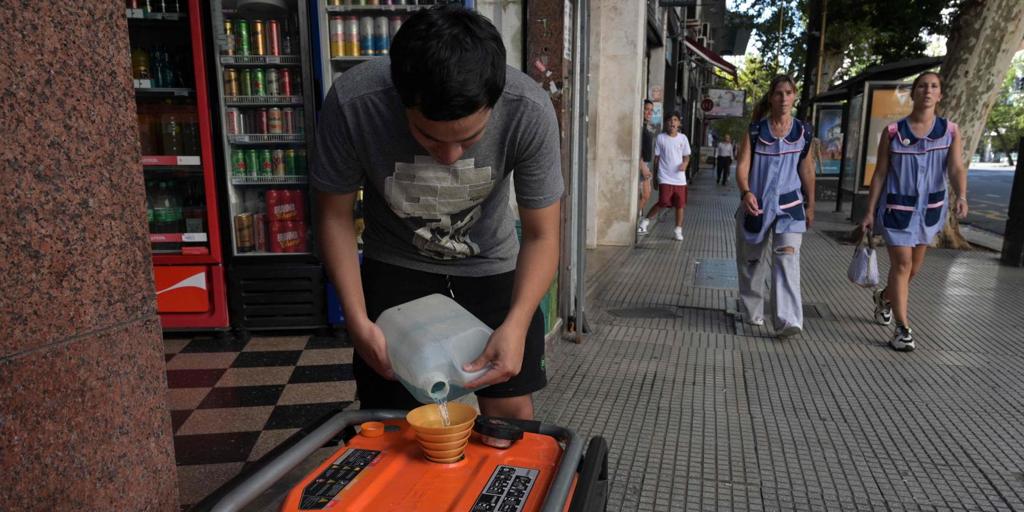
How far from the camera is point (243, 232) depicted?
14.9ft

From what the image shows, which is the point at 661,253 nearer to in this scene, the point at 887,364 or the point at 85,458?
the point at 887,364

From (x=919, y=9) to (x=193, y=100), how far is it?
60.5ft

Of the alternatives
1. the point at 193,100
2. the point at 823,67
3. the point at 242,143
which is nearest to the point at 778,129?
the point at 242,143

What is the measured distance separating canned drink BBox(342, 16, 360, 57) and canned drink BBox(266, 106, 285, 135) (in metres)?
0.62

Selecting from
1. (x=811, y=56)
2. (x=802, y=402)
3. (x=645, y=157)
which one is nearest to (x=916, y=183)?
(x=802, y=402)

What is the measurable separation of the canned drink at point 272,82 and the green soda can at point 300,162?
1.36 feet

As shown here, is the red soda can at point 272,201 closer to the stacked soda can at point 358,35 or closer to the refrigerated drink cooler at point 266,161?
the refrigerated drink cooler at point 266,161

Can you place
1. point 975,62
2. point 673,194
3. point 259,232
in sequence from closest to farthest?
point 259,232 < point 975,62 < point 673,194

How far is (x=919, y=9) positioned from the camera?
16.8 m

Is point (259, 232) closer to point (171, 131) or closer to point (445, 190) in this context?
point (171, 131)

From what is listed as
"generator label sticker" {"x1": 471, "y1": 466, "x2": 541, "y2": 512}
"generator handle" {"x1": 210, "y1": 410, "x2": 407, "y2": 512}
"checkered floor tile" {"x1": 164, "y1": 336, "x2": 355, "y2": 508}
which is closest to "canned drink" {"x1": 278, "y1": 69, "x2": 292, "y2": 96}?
"checkered floor tile" {"x1": 164, "y1": 336, "x2": 355, "y2": 508}

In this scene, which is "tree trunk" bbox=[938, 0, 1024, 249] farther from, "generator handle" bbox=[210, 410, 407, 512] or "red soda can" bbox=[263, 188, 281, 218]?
"generator handle" bbox=[210, 410, 407, 512]

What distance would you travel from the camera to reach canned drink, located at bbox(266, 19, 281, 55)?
4367 mm

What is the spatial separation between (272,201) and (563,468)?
3750 mm
